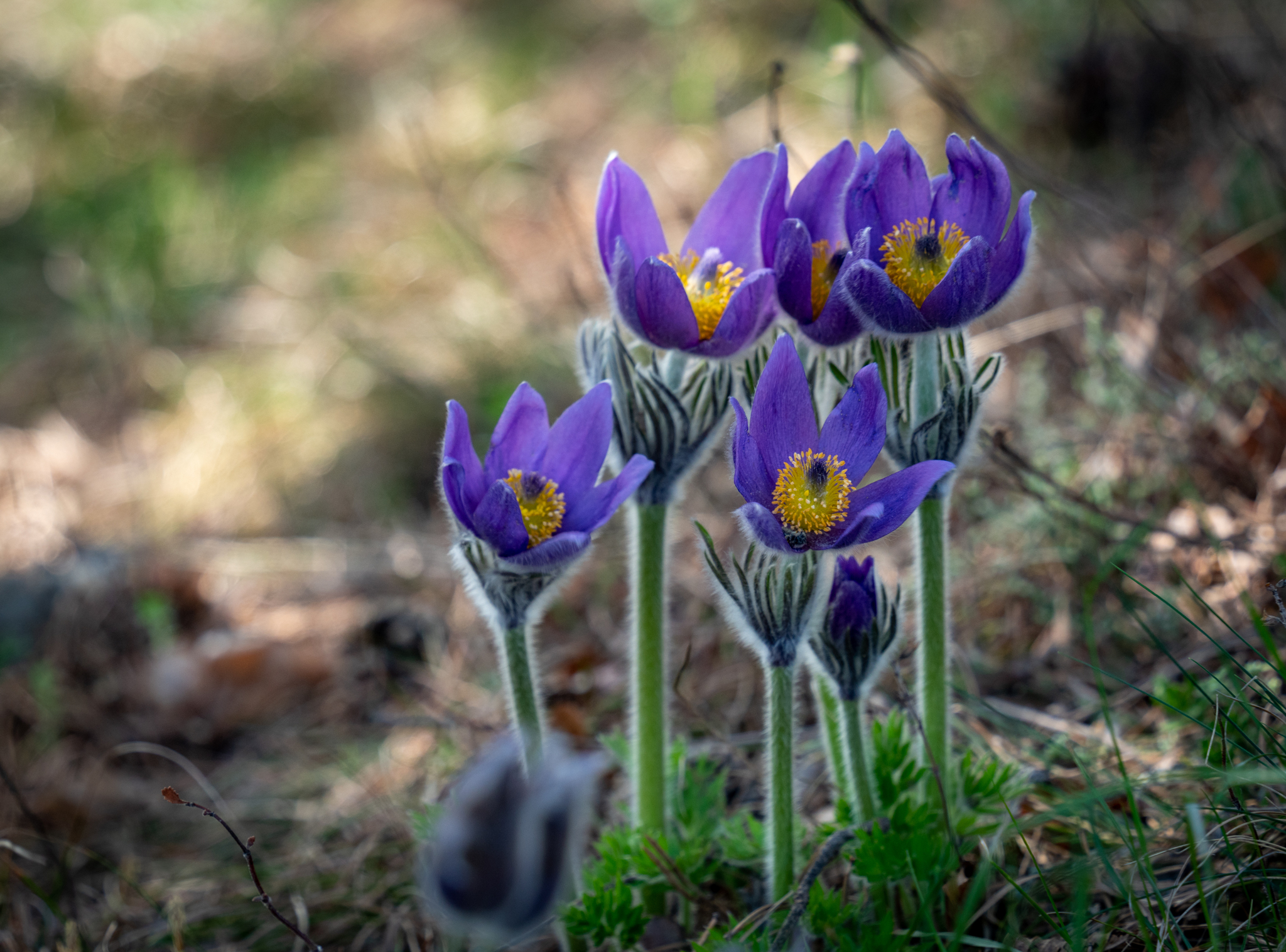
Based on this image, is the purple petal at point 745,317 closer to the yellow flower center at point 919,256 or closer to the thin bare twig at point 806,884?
the yellow flower center at point 919,256

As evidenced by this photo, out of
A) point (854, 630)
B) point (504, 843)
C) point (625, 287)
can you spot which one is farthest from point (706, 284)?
point (504, 843)

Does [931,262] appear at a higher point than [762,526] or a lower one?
higher

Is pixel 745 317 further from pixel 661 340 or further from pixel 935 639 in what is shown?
pixel 935 639

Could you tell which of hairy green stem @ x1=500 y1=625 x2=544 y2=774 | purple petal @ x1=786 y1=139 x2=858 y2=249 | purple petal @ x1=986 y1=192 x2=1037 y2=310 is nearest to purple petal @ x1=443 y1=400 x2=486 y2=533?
hairy green stem @ x1=500 y1=625 x2=544 y2=774

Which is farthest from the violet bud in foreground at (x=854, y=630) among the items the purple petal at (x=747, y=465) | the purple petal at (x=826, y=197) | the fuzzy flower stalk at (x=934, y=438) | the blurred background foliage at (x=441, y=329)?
the purple petal at (x=826, y=197)

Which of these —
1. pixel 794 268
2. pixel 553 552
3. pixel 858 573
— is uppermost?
pixel 794 268

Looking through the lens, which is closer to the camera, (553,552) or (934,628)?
(553,552)
